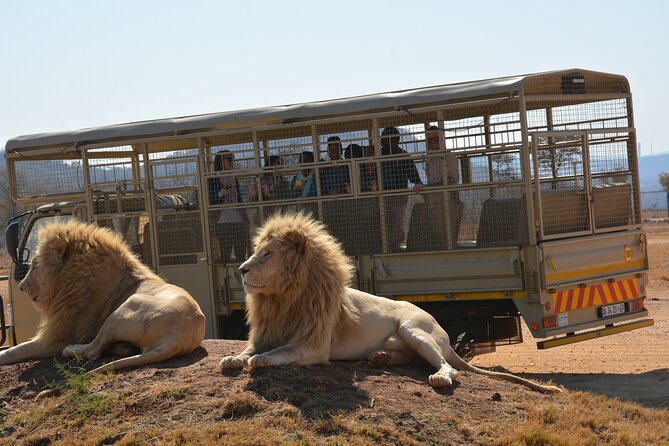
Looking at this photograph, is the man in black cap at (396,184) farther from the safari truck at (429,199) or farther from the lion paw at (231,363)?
the lion paw at (231,363)

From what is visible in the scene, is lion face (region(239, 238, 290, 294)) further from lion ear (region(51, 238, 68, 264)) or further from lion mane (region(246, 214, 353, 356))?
lion ear (region(51, 238, 68, 264))

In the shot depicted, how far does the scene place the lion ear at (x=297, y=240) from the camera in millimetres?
7461

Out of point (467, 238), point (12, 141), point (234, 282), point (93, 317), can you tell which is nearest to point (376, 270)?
point (467, 238)

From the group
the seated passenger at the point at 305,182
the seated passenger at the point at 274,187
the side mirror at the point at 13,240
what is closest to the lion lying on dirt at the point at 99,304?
the seated passenger at the point at 274,187

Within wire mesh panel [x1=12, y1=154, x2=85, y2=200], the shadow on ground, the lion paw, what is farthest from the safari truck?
the lion paw

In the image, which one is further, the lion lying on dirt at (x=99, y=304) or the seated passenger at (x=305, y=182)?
the seated passenger at (x=305, y=182)

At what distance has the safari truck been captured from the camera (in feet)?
32.2

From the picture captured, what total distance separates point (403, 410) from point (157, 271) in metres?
5.46

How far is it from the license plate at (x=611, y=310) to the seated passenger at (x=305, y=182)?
139 inches

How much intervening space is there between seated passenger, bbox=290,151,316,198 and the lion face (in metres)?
3.25

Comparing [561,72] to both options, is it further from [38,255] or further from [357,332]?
[38,255]

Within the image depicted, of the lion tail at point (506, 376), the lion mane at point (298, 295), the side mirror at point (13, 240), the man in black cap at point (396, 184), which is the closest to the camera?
the lion mane at point (298, 295)

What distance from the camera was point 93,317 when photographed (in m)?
8.36

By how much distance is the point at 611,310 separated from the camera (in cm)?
1041
